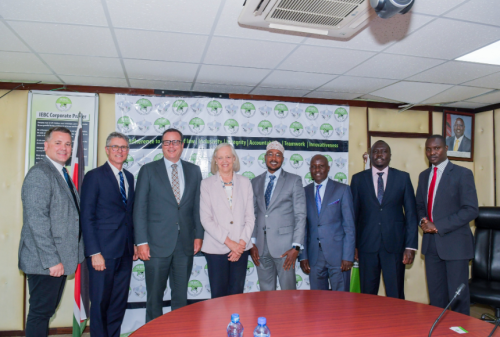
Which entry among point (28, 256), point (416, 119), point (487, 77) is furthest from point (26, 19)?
point (416, 119)

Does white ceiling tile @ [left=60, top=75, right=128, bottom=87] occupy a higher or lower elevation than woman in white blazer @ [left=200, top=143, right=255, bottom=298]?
higher

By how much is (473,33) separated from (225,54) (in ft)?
6.59

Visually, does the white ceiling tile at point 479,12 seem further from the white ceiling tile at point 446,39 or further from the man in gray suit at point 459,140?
the man in gray suit at point 459,140

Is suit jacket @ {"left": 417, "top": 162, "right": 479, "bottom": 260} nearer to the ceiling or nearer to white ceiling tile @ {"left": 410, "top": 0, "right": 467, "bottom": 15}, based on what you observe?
the ceiling

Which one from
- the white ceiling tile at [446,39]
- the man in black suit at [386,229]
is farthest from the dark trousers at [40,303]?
the white ceiling tile at [446,39]

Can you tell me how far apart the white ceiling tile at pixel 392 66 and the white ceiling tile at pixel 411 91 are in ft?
1.17

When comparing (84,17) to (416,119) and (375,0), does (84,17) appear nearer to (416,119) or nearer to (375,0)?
(375,0)

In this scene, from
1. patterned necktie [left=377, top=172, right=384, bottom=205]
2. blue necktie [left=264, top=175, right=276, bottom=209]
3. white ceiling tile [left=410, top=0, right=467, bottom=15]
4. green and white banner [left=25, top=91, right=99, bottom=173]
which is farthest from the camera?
green and white banner [left=25, top=91, right=99, bottom=173]

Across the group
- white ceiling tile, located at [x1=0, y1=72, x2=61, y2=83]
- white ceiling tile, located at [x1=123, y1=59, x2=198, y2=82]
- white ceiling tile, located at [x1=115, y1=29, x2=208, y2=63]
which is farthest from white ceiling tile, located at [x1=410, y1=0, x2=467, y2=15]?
white ceiling tile, located at [x1=0, y1=72, x2=61, y2=83]

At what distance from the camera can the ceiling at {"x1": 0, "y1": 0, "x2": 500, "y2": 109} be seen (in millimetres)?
2252

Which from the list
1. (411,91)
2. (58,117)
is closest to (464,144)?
(411,91)

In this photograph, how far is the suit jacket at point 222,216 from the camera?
310 cm

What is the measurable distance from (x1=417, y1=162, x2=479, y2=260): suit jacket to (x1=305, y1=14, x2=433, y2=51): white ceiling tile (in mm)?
1471

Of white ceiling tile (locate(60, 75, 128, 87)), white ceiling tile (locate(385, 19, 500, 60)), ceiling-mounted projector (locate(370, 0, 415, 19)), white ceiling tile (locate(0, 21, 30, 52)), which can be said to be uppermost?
white ceiling tile (locate(385, 19, 500, 60))
